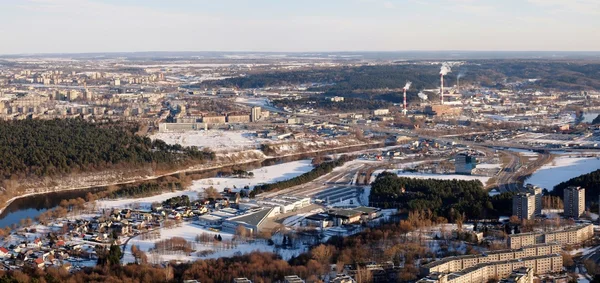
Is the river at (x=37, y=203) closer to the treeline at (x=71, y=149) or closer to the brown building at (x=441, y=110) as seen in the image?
the treeline at (x=71, y=149)

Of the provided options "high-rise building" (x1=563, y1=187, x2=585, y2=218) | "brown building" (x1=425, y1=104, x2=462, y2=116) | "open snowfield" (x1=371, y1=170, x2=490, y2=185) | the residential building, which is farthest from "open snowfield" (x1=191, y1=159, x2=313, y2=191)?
"brown building" (x1=425, y1=104, x2=462, y2=116)

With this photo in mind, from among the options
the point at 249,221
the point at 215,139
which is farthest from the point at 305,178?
the point at 215,139

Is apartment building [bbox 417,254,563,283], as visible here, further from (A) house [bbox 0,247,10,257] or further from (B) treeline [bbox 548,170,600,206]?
(A) house [bbox 0,247,10,257]

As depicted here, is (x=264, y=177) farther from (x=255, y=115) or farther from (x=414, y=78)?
(x=414, y=78)

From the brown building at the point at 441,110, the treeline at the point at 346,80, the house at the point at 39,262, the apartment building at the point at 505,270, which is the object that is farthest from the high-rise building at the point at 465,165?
the treeline at the point at 346,80

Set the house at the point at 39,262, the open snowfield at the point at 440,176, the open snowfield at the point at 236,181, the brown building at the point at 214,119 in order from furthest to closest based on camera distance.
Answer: the brown building at the point at 214,119
the open snowfield at the point at 440,176
the open snowfield at the point at 236,181
the house at the point at 39,262

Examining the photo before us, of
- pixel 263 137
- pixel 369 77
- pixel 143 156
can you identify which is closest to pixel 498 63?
pixel 369 77
